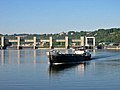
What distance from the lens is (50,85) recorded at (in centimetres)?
4606

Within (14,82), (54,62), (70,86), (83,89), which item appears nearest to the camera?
(83,89)

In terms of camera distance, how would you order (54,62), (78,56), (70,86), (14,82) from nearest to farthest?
(70,86) < (14,82) < (54,62) < (78,56)

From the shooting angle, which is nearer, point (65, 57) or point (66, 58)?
point (65, 57)

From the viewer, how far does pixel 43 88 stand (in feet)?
142

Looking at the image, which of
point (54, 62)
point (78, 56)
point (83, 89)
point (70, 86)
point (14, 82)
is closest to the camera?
point (83, 89)

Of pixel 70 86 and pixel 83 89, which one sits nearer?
pixel 83 89

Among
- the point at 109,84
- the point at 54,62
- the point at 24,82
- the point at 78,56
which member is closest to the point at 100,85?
the point at 109,84

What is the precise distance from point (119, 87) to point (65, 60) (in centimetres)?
4422

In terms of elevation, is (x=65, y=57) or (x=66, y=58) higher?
(x=65, y=57)

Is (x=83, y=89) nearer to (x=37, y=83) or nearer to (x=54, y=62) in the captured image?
(x=37, y=83)

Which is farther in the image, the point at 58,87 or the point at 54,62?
the point at 54,62

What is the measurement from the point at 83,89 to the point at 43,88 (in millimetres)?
4682

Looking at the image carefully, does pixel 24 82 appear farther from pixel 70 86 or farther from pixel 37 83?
pixel 70 86

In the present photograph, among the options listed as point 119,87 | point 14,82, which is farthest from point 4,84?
point 119,87
